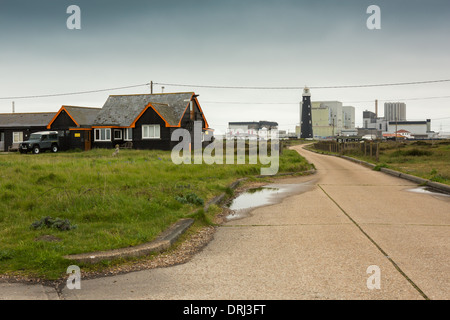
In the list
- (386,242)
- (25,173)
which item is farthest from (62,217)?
(25,173)

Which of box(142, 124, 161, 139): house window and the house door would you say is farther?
the house door

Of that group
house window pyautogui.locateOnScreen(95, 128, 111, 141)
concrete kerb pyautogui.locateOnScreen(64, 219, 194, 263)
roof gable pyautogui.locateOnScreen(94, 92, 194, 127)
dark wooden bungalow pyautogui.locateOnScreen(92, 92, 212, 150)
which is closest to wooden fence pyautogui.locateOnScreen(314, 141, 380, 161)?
dark wooden bungalow pyautogui.locateOnScreen(92, 92, 212, 150)

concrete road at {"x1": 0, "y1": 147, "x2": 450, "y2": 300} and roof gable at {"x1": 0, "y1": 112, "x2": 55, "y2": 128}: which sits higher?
roof gable at {"x1": 0, "y1": 112, "x2": 55, "y2": 128}

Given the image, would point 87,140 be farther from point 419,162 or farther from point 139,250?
point 139,250

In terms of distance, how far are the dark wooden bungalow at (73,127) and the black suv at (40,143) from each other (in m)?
1.63

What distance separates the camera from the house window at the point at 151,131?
41.3m

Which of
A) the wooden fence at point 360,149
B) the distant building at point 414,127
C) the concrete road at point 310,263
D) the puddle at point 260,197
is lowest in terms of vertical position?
the puddle at point 260,197

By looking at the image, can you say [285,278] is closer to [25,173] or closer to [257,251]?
[257,251]

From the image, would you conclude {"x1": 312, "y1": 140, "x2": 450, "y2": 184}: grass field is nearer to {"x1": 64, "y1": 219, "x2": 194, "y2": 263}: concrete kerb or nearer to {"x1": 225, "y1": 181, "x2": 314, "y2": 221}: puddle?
{"x1": 225, "y1": 181, "x2": 314, "y2": 221}: puddle

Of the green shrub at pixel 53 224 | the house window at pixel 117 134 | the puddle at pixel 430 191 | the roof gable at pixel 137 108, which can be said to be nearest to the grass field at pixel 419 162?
the puddle at pixel 430 191

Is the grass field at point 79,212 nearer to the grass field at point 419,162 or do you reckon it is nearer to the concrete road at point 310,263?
the concrete road at point 310,263

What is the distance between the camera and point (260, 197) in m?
13.7

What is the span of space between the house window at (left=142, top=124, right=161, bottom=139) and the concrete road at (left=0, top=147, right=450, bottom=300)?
31.7m

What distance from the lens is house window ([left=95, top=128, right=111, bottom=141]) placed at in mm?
43156
